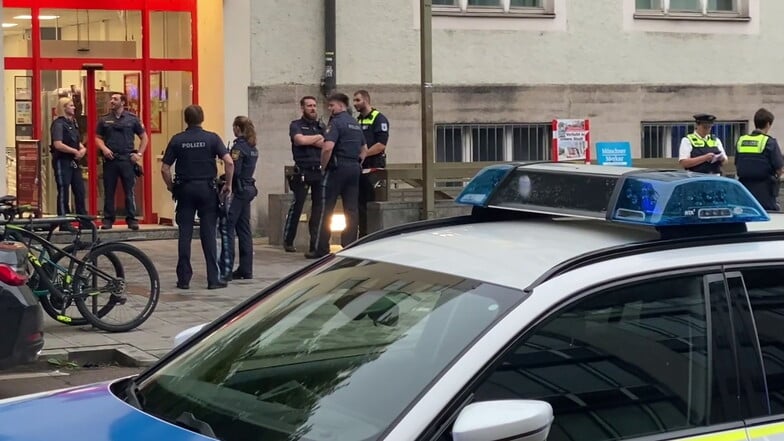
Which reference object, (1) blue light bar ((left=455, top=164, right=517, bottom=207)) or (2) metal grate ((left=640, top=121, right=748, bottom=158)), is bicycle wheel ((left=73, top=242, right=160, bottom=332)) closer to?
(1) blue light bar ((left=455, top=164, right=517, bottom=207))

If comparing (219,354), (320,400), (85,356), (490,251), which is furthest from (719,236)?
(85,356)

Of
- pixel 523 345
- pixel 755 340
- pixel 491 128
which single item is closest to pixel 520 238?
pixel 523 345

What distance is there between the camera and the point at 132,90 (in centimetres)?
1781

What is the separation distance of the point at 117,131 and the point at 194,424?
44.7ft

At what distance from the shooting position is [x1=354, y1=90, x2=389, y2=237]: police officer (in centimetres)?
1543

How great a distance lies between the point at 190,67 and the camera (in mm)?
18047

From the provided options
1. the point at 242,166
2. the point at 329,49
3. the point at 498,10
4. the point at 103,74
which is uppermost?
the point at 498,10

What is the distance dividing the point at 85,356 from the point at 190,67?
9296 mm

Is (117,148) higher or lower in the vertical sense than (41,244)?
higher

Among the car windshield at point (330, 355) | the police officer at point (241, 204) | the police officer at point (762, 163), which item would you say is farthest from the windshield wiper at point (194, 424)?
the police officer at point (762, 163)

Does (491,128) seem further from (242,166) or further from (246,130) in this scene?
(242,166)

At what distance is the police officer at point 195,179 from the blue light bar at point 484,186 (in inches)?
331

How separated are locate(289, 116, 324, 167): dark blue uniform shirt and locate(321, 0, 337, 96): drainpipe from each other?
2.27 metres

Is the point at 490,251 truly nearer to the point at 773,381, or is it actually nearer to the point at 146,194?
the point at 773,381
